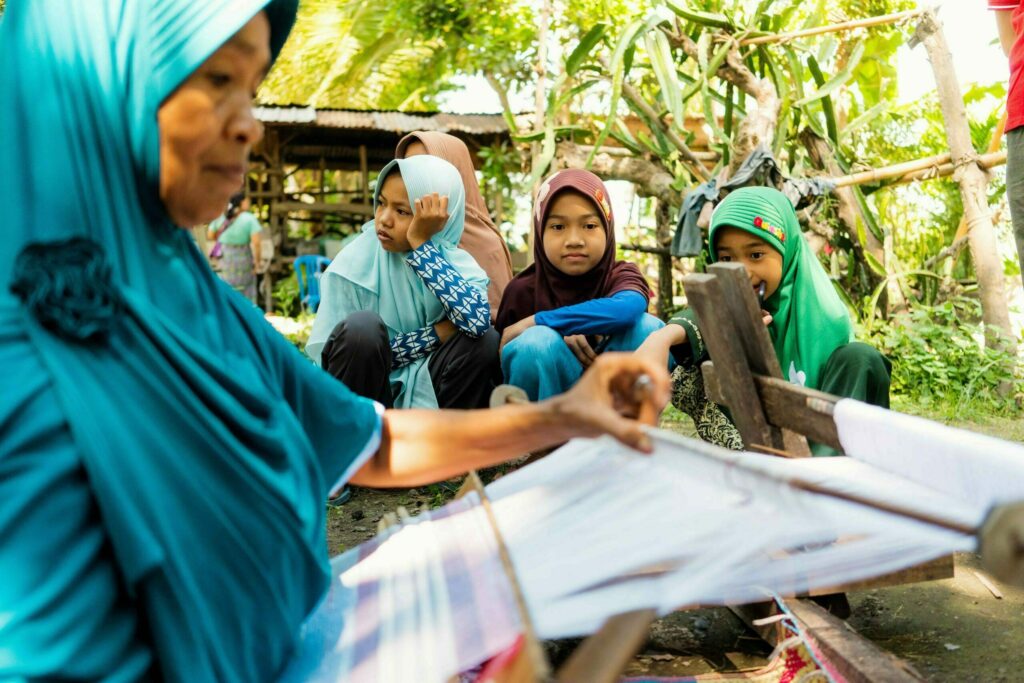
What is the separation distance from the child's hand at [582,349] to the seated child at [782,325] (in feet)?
1.00

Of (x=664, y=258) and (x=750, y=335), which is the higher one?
(x=750, y=335)

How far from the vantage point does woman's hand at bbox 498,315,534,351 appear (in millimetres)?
3475

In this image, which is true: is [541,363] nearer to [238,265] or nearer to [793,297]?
[793,297]

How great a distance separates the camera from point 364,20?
1192 centimetres

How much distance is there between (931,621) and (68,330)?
8.06 feet

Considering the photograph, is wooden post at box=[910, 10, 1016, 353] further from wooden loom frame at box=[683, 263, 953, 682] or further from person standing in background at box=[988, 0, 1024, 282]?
wooden loom frame at box=[683, 263, 953, 682]

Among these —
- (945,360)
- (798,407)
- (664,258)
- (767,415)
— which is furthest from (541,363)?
(664,258)

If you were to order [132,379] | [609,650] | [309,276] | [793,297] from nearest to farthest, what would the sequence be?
[609,650]
[132,379]
[793,297]
[309,276]

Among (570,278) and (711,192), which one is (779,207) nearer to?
(570,278)

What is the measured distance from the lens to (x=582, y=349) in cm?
331

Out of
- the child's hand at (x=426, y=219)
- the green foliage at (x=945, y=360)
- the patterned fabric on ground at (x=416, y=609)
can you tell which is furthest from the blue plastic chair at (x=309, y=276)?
the patterned fabric on ground at (x=416, y=609)

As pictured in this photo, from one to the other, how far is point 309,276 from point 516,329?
336 inches

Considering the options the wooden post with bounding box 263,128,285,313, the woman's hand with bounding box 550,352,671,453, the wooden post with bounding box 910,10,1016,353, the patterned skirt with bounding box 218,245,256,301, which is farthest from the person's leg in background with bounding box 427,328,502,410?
the wooden post with bounding box 263,128,285,313

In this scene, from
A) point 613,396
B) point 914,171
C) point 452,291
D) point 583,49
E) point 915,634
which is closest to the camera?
point 613,396
